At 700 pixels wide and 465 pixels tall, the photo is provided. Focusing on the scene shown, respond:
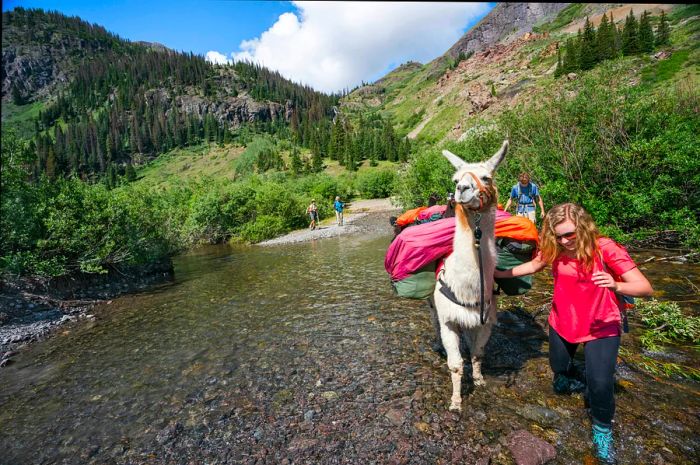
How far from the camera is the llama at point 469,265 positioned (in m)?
4.54

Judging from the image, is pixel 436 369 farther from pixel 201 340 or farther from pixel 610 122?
pixel 610 122

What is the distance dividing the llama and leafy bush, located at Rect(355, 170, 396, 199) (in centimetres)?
6029

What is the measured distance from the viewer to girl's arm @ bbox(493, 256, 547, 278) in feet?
16.0

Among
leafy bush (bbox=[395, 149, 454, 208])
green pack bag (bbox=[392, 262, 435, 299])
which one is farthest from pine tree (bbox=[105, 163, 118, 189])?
green pack bag (bbox=[392, 262, 435, 299])

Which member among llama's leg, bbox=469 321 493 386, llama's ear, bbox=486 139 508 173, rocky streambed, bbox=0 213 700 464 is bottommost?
rocky streambed, bbox=0 213 700 464

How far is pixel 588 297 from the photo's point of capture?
4.39 meters

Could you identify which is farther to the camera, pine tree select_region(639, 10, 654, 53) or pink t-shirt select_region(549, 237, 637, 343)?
pine tree select_region(639, 10, 654, 53)

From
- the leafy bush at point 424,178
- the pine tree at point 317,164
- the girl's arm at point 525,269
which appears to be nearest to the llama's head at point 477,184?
the girl's arm at point 525,269

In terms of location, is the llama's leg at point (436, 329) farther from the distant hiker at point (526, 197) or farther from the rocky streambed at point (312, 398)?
the distant hiker at point (526, 197)

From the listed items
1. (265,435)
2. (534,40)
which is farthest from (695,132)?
(534,40)

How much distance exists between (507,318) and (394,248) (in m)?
3.81

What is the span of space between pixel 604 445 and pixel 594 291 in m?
1.86

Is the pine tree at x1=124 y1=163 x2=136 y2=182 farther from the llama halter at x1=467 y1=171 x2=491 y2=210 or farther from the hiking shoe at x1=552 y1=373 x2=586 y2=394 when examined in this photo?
the hiking shoe at x1=552 y1=373 x2=586 y2=394

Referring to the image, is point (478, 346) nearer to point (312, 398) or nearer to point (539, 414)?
point (539, 414)
